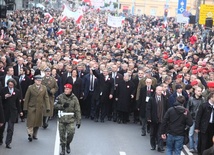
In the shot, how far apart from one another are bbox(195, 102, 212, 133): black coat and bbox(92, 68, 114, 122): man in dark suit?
4.90m

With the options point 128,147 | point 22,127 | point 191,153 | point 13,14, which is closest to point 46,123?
point 22,127

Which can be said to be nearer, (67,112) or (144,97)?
(67,112)

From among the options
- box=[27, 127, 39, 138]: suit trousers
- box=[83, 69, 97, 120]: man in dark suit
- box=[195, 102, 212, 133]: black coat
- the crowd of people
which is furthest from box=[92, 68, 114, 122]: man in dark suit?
box=[195, 102, 212, 133]: black coat

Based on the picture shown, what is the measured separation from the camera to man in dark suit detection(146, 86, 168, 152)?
13.4 metres

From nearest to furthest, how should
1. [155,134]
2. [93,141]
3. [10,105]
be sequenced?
1. [10,105]
2. [155,134]
3. [93,141]

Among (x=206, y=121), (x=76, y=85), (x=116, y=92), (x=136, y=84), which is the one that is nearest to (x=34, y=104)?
(x=76, y=85)

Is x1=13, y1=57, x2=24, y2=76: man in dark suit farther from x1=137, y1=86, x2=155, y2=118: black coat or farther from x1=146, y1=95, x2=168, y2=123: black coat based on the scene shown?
x1=146, y1=95, x2=168, y2=123: black coat

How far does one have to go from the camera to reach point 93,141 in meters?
14.1

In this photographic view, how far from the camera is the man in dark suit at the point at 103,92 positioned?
16812 millimetres

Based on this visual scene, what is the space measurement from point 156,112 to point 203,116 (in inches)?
59.4

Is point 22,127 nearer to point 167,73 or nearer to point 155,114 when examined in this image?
point 155,114

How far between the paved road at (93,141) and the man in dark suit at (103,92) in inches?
24.9

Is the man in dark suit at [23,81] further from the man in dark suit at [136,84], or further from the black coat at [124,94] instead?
the man in dark suit at [136,84]

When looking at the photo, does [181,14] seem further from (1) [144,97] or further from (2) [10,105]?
(2) [10,105]
